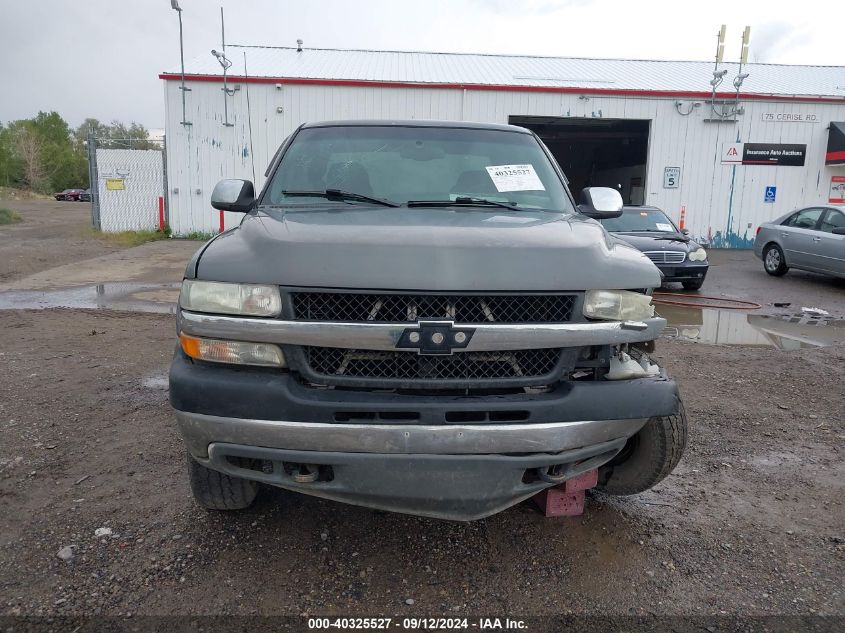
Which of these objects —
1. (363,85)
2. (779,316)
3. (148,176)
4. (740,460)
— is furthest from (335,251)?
(148,176)

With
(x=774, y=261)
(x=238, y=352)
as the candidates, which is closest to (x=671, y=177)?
(x=774, y=261)

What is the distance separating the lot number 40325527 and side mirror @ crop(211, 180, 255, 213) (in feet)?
59.2

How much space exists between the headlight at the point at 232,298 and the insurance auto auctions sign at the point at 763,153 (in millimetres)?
19790

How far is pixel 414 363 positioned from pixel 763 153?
66.5 ft

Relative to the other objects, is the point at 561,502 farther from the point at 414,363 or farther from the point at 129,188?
the point at 129,188

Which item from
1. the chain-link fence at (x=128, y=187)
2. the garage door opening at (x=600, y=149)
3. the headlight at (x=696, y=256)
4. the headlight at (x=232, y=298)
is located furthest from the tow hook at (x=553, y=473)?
the chain-link fence at (x=128, y=187)

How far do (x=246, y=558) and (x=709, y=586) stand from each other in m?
→ 1.89

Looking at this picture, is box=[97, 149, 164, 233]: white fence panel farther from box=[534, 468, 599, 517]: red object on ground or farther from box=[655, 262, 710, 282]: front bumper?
box=[534, 468, 599, 517]: red object on ground

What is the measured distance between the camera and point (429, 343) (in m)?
2.27

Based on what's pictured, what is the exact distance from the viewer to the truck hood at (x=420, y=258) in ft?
7.46

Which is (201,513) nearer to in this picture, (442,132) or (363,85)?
(442,132)

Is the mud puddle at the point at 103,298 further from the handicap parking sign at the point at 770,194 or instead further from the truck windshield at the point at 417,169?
the handicap parking sign at the point at 770,194

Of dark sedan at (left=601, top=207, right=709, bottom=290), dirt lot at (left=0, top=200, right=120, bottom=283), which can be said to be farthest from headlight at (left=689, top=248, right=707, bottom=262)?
dirt lot at (left=0, top=200, right=120, bottom=283)

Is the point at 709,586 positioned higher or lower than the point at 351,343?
lower
